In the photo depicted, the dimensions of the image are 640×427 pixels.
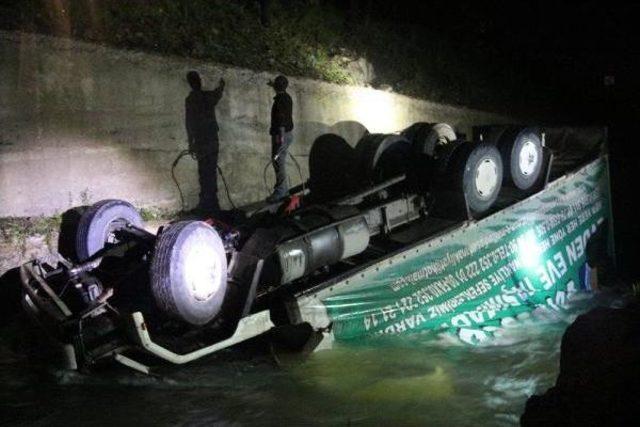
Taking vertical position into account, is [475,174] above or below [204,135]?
below

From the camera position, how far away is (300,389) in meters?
5.00

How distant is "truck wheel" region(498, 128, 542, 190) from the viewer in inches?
295

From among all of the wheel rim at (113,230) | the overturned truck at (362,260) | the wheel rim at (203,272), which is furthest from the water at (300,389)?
the wheel rim at (113,230)

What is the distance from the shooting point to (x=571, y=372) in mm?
2715

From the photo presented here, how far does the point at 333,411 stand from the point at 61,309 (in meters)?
2.52

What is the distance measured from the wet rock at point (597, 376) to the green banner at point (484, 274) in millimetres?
2936

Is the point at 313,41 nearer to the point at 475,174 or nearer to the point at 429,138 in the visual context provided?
the point at 429,138

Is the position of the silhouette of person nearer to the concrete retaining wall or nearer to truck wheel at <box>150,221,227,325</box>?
the concrete retaining wall

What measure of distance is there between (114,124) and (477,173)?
4735mm

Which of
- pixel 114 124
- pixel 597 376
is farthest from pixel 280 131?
pixel 597 376

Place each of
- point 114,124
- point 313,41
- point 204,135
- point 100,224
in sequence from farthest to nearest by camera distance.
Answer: point 313,41
point 204,135
point 114,124
point 100,224

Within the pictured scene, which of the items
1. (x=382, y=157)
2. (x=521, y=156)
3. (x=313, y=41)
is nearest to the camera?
(x=521, y=156)

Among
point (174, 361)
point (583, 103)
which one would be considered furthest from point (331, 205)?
point (583, 103)

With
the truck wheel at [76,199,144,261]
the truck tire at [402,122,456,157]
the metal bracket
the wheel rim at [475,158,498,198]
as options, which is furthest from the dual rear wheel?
the truck tire at [402,122,456,157]
